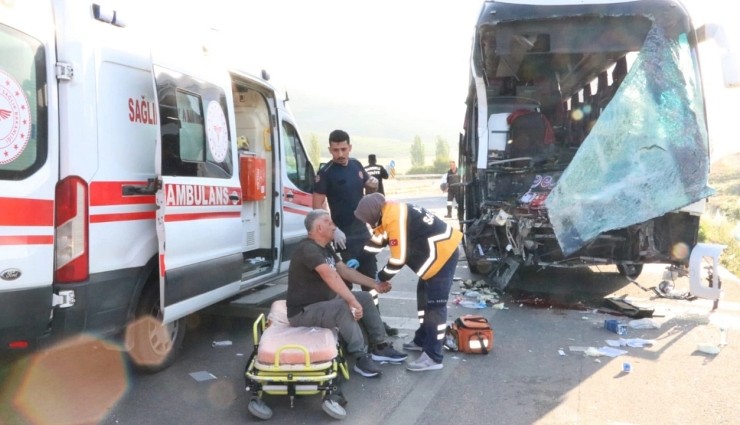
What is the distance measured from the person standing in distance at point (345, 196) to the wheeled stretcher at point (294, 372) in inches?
66.6

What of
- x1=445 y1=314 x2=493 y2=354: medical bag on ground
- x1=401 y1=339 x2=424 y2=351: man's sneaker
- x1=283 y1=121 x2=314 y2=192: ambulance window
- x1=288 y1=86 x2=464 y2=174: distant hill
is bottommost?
x1=401 y1=339 x2=424 y2=351: man's sneaker

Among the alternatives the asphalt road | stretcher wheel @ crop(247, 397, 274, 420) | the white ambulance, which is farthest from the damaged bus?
stretcher wheel @ crop(247, 397, 274, 420)

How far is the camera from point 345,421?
12.5 ft

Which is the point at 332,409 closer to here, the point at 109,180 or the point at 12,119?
the point at 109,180

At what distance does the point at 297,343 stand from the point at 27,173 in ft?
6.00

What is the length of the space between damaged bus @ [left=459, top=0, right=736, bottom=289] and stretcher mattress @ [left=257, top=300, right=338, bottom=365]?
3171mm

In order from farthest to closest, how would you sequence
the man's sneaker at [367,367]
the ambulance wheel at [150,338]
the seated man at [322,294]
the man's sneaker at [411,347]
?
the man's sneaker at [411,347] → the man's sneaker at [367,367] → the ambulance wheel at [150,338] → the seated man at [322,294]

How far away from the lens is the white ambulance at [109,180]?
335 centimetres

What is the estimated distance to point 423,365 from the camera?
15.4 feet

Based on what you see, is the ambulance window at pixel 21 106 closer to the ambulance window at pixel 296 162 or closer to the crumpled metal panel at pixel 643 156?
the ambulance window at pixel 296 162

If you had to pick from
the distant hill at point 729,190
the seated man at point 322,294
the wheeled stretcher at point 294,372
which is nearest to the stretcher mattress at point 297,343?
the wheeled stretcher at point 294,372

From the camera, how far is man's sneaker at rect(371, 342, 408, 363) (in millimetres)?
4871

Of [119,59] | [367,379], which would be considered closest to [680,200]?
[367,379]

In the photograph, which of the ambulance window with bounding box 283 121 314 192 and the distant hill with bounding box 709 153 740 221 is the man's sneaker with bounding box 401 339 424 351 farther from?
the distant hill with bounding box 709 153 740 221
